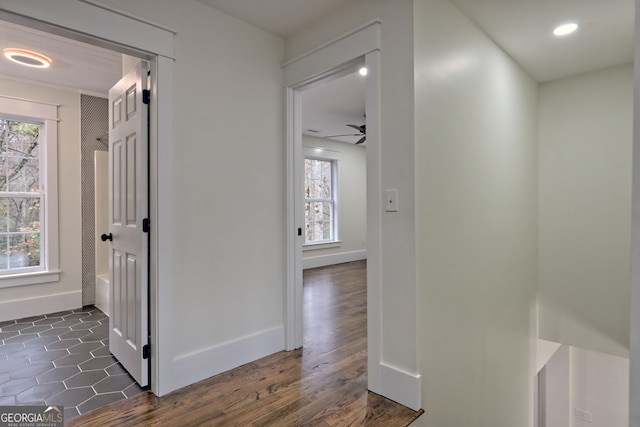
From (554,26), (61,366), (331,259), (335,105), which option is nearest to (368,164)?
(554,26)

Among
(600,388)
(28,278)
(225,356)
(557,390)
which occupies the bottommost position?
(557,390)

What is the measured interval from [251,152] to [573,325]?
3.75 meters

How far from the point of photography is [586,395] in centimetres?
535

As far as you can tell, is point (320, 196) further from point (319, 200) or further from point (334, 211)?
point (334, 211)

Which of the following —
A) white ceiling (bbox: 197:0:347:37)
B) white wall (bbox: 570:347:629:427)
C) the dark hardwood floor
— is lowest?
white wall (bbox: 570:347:629:427)

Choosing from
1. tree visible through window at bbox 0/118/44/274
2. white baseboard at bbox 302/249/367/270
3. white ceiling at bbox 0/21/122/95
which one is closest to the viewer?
white ceiling at bbox 0/21/122/95

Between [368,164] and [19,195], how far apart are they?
3850 mm

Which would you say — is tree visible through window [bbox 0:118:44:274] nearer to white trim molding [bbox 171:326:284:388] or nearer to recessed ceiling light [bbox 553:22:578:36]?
white trim molding [bbox 171:326:284:388]

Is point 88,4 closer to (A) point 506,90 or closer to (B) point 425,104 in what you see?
(B) point 425,104

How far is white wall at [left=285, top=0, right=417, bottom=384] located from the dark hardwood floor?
12.5 inches

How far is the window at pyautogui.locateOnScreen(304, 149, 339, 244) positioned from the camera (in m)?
6.83

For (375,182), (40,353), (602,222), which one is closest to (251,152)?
(375,182)

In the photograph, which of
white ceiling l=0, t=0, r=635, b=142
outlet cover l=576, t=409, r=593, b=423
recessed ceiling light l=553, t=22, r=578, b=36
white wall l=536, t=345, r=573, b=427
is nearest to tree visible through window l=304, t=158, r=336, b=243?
white ceiling l=0, t=0, r=635, b=142

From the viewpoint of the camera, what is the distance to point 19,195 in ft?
12.2
